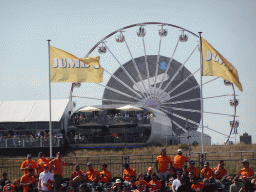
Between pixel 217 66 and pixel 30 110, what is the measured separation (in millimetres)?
27437

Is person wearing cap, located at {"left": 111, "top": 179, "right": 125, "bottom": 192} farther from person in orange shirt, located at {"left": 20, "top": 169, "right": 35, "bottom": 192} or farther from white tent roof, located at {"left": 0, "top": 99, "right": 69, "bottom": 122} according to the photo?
white tent roof, located at {"left": 0, "top": 99, "right": 69, "bottom": 122}

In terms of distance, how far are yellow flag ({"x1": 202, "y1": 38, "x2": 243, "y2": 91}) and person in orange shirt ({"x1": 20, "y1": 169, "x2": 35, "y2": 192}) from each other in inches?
389

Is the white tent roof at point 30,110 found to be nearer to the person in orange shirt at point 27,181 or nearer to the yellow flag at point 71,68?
the yellow flag at point 71,68

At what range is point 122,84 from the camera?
59.5m

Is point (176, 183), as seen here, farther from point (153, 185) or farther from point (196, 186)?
point (153, 185)

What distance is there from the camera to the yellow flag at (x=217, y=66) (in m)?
24.9

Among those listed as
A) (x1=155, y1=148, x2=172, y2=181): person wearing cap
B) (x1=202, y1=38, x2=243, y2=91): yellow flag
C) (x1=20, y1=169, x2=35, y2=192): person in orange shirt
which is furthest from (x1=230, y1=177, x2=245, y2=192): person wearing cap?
(x1=202, y1=38, x2=243, y2=91): yellow flag

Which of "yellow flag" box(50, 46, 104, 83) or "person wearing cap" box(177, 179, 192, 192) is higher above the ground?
"yellow flag" box(50, 46, 104, 83)

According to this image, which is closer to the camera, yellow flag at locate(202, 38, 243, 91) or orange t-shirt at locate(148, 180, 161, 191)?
orange t-shirt at locate(148, 180, 161, 191)

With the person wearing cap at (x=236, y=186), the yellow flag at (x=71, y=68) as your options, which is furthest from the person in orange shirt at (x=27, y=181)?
the yellow flag at (x=71, y=68)

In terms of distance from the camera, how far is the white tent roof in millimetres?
47781

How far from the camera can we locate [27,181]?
19016mm

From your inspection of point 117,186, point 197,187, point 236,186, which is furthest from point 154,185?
point 236,186

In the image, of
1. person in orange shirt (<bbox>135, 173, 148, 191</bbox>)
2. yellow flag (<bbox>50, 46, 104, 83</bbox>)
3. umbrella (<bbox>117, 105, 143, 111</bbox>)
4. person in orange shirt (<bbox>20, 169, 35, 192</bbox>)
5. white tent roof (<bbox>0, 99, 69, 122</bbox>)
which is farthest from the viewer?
white tent roof (<bbox>0, 99, 69, 122</bbox>)
